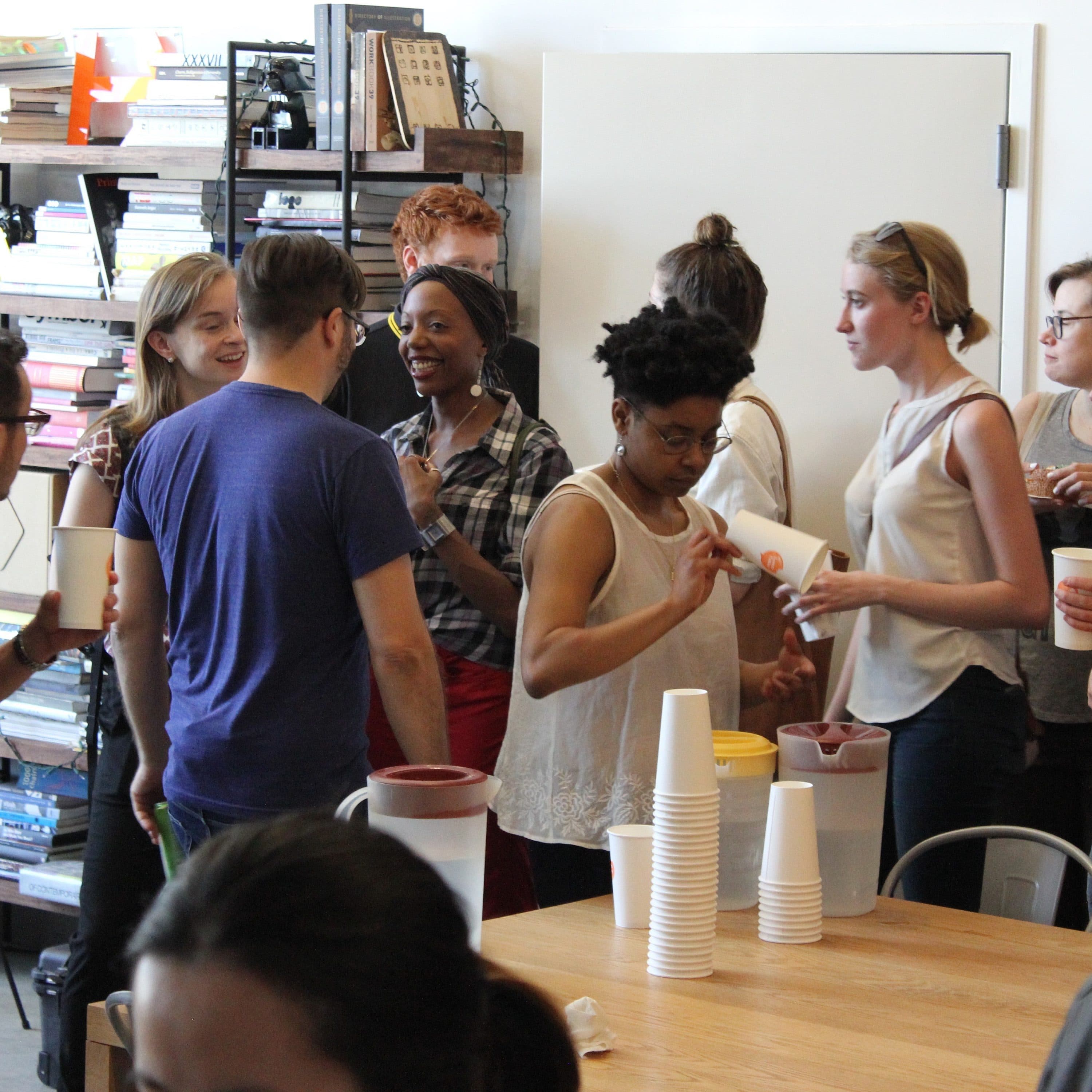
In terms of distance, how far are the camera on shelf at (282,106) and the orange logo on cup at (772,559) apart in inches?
85.6

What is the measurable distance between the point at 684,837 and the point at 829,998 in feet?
0.81

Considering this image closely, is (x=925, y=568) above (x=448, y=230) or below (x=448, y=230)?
below

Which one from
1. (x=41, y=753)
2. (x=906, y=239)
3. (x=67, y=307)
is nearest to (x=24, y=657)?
(x=906, y=239)

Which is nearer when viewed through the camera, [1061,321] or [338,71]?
[1061,321]

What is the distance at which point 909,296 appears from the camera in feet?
7.94

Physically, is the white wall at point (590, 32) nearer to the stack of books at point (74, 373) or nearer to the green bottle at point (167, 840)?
the stack of books at point (74, 373)

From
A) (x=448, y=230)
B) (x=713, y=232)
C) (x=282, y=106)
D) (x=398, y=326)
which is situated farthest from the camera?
(x=282, y=106)

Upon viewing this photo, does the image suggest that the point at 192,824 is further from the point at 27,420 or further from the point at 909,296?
the point at 909,296

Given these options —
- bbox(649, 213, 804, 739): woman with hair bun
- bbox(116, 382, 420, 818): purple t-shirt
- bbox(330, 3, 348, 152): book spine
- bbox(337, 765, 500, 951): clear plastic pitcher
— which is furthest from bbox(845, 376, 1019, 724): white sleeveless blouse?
bbox(330, 3, 348, 152): book spine

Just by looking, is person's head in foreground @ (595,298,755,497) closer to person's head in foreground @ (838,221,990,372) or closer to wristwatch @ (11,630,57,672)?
person's head in foreground @ (838,221,990,372)

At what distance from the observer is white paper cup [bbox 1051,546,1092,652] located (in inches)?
82.9

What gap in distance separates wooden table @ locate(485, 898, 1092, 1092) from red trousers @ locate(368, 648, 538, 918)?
21.1 inches

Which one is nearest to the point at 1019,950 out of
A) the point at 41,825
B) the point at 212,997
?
the point at 212,997

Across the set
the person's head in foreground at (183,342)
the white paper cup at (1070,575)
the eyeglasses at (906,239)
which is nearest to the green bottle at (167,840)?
the person's head in foreground at (183,342)
